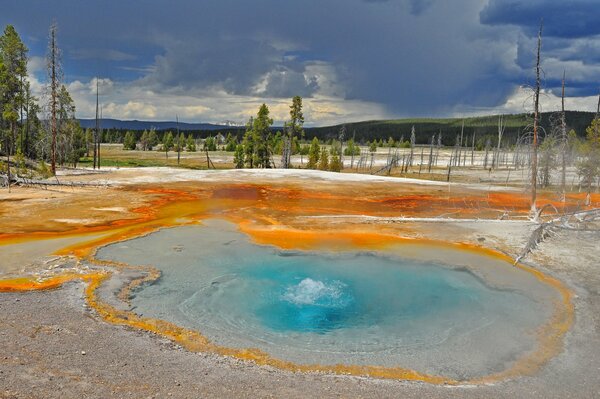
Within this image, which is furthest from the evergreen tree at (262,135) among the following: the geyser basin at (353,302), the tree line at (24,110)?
the geyser basin at (353,302)

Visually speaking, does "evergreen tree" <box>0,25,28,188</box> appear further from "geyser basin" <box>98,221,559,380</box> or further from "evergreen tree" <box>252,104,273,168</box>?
"geyser basin" <box>98,221,559,380</box>

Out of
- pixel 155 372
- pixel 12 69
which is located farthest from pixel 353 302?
pixel 12 69

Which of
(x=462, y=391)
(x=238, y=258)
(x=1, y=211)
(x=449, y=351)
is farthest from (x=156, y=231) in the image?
(x=462, y=391)

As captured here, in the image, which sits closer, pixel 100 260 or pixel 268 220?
pixel 100 260

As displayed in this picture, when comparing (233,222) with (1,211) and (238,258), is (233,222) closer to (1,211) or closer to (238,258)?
(238,258)

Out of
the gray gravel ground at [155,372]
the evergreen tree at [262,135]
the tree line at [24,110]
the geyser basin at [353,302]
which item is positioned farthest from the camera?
the evergreen tree at [262,135]

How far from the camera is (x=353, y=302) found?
11250mm

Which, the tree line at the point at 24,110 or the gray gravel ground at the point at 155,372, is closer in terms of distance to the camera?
the gray gravel ground at the point at 155,372

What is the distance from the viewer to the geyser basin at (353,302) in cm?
848

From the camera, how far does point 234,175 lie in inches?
1806

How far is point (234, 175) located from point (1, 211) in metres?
25.7

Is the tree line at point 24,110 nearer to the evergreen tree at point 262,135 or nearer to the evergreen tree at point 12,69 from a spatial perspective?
the evergreen tree at point 12,69

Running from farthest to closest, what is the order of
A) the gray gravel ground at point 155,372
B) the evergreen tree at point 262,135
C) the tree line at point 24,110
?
the evergreen tree at point 262,135, the tree line at point 24,110, the gray gravel ground at point 155,372

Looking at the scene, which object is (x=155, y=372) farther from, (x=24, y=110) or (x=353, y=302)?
(x=24, y=110)
